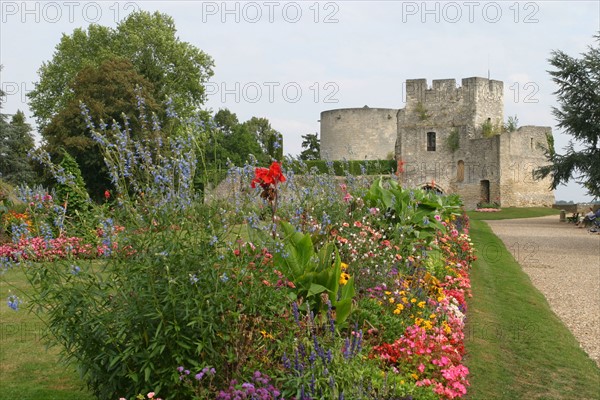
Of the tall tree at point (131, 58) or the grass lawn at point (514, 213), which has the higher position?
the tall tree at point (131, 58)

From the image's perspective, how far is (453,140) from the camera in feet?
126

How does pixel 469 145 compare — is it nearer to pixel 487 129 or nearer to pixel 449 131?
pixel 449 131

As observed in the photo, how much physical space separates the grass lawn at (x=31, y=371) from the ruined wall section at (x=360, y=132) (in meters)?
38.9

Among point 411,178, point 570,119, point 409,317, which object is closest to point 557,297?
point 409,317

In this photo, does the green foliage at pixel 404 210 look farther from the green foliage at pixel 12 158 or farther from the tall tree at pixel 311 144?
the tall tree at pixel 311 144

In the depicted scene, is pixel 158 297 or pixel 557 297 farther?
pixel 557 297

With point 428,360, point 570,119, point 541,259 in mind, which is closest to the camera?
point 428,360

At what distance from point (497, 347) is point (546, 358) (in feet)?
1.47

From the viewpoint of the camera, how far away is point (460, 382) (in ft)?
16.3

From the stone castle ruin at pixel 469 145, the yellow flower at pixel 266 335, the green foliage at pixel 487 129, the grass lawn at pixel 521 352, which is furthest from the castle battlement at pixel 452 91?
the yellow flower at pixel 266 335

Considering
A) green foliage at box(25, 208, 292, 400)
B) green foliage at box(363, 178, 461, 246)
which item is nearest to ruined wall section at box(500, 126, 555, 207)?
green foliage at box(363, 178, 461, 246)

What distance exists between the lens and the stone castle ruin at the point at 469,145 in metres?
37.5

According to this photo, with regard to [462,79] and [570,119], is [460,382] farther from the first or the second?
[462,79]

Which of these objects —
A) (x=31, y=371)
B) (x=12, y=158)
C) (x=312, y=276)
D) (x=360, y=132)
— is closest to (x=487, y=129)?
(x=360, y=132)
